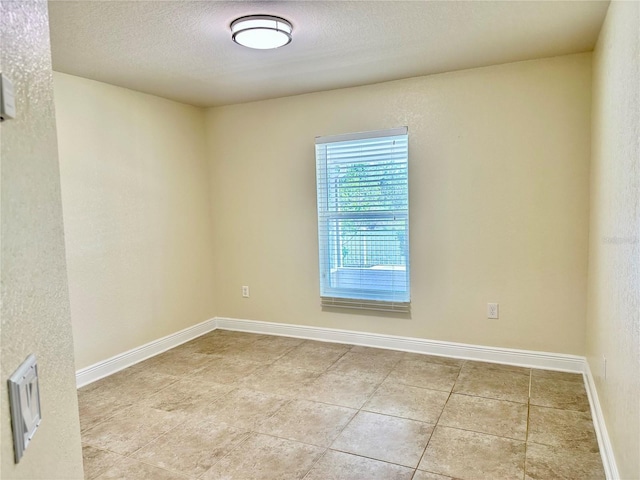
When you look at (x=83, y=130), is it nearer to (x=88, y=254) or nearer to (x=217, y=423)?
(x=88, y=254)

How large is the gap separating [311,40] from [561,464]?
262 centimetres

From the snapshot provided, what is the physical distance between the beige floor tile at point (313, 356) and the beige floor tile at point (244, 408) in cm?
56

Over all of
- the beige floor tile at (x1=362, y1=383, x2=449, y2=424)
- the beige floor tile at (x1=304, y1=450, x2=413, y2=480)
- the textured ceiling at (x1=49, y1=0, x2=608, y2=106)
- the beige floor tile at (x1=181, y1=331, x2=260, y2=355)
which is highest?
the textured ceiling at (x1=49, y1=0, x2=608, y2=106)

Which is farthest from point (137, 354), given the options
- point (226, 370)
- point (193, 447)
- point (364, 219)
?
point (364, 219)

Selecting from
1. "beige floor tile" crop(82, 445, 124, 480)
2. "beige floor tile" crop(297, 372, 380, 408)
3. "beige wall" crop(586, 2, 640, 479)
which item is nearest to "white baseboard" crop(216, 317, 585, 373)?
"beige wall" crop(586, 2, 640, 479)

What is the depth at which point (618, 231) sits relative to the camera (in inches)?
78.6

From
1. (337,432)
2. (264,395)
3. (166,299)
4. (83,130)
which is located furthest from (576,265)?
(83,130)

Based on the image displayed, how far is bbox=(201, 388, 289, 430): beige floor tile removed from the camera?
2.61m

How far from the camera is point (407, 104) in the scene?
356 cm

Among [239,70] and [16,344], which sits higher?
[239,70]

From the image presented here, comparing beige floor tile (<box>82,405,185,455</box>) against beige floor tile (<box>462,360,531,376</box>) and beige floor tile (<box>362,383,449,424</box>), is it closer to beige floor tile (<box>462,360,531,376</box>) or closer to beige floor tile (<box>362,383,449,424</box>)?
beige floor tile (<box>362,383,449,424</box>)

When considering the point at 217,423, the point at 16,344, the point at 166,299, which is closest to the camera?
the point at 16,344

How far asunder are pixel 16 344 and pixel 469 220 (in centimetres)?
323

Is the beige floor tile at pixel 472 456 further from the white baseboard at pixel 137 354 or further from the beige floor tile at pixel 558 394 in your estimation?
the white baseboard at pixel 137 354
